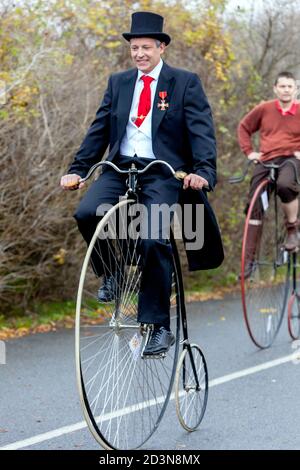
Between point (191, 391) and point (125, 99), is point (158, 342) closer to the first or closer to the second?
point (191, 391)

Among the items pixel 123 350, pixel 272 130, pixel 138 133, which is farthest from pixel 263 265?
pixel 123 350

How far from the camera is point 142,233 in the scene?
629 cm

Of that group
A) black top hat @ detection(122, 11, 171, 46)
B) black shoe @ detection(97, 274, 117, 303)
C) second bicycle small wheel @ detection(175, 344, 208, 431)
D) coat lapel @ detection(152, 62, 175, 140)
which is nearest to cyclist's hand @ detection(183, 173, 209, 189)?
coat lapel @ detection(152, 62, 175, 140)

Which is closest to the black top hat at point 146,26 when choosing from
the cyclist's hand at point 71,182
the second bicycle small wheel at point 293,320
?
the cyclist's hand at point 71,182

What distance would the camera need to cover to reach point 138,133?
21.7 feet

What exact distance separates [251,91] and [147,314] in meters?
8.53

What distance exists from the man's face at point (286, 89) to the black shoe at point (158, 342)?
4271mm

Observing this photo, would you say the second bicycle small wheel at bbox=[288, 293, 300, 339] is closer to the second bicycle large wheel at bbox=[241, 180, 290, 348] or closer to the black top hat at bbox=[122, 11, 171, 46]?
the second bicycle large wheel at bbox=[241, 180, 290, 348]

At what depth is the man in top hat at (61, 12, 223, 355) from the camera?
6.35 meters

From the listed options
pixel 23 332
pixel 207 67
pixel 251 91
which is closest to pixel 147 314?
pixel 23 332

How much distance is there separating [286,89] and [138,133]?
12.7 ft

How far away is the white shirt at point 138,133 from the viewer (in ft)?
21.6

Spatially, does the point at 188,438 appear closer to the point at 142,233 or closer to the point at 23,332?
the point at 142,233

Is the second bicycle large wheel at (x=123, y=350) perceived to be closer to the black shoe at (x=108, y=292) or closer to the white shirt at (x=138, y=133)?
the black shoe at (x=108, y=292)
